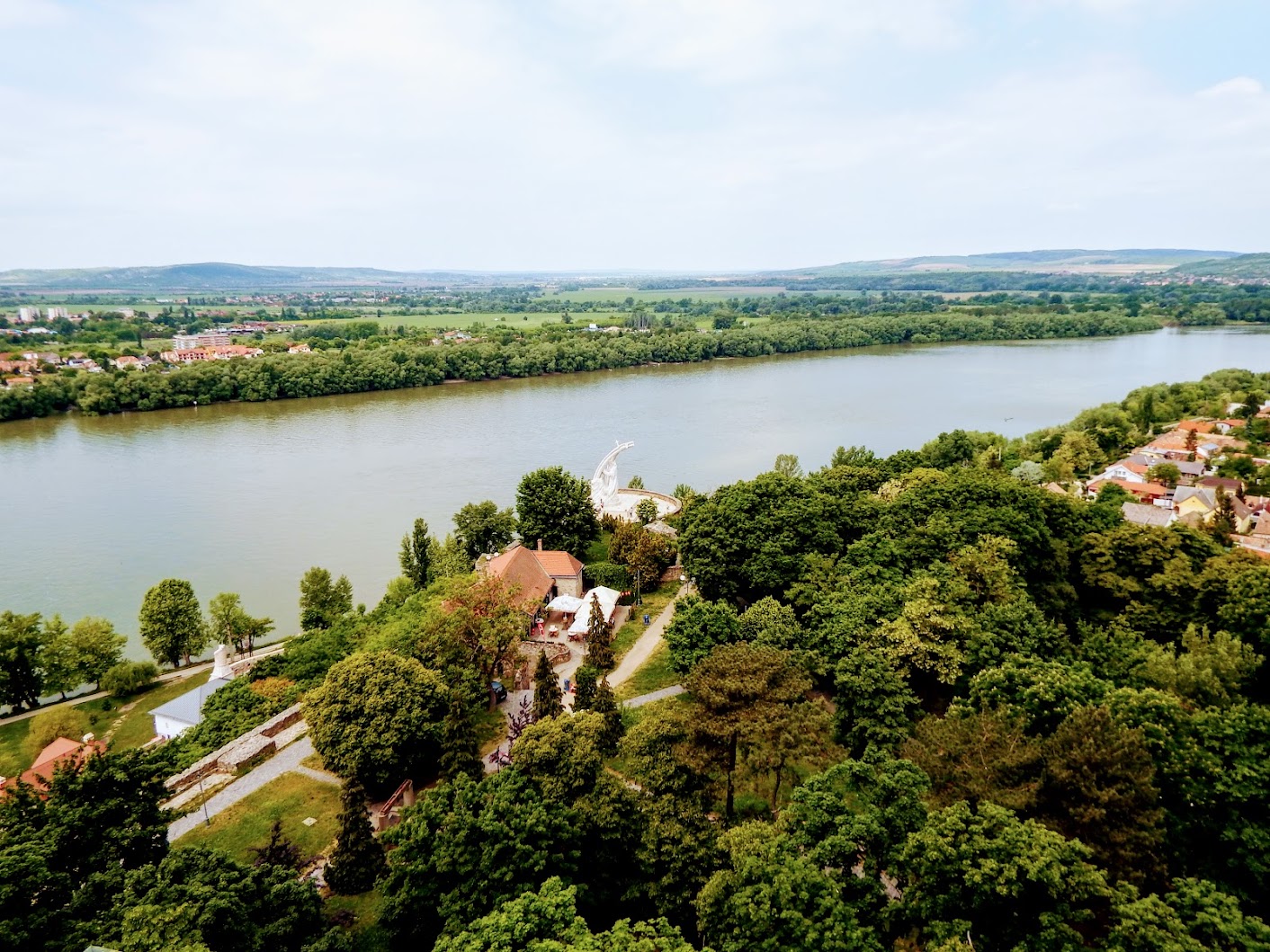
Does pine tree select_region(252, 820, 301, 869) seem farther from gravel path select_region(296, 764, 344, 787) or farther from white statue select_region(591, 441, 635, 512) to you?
white statue select_region(591, 441, 635, 512)

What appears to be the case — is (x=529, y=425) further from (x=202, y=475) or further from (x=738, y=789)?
(x=738, y=789)

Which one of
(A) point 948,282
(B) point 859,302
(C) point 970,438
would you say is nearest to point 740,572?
(C) point 970,438

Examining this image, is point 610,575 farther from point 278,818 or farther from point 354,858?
point 354,858

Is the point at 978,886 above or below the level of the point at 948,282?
below

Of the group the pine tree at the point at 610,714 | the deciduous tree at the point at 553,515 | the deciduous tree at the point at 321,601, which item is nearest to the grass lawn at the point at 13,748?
the deciduous tree at the point at 321,601

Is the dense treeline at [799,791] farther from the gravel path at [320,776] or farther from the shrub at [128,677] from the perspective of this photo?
the shrub at [128,677]

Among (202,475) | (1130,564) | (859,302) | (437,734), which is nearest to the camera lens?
(437,734)
